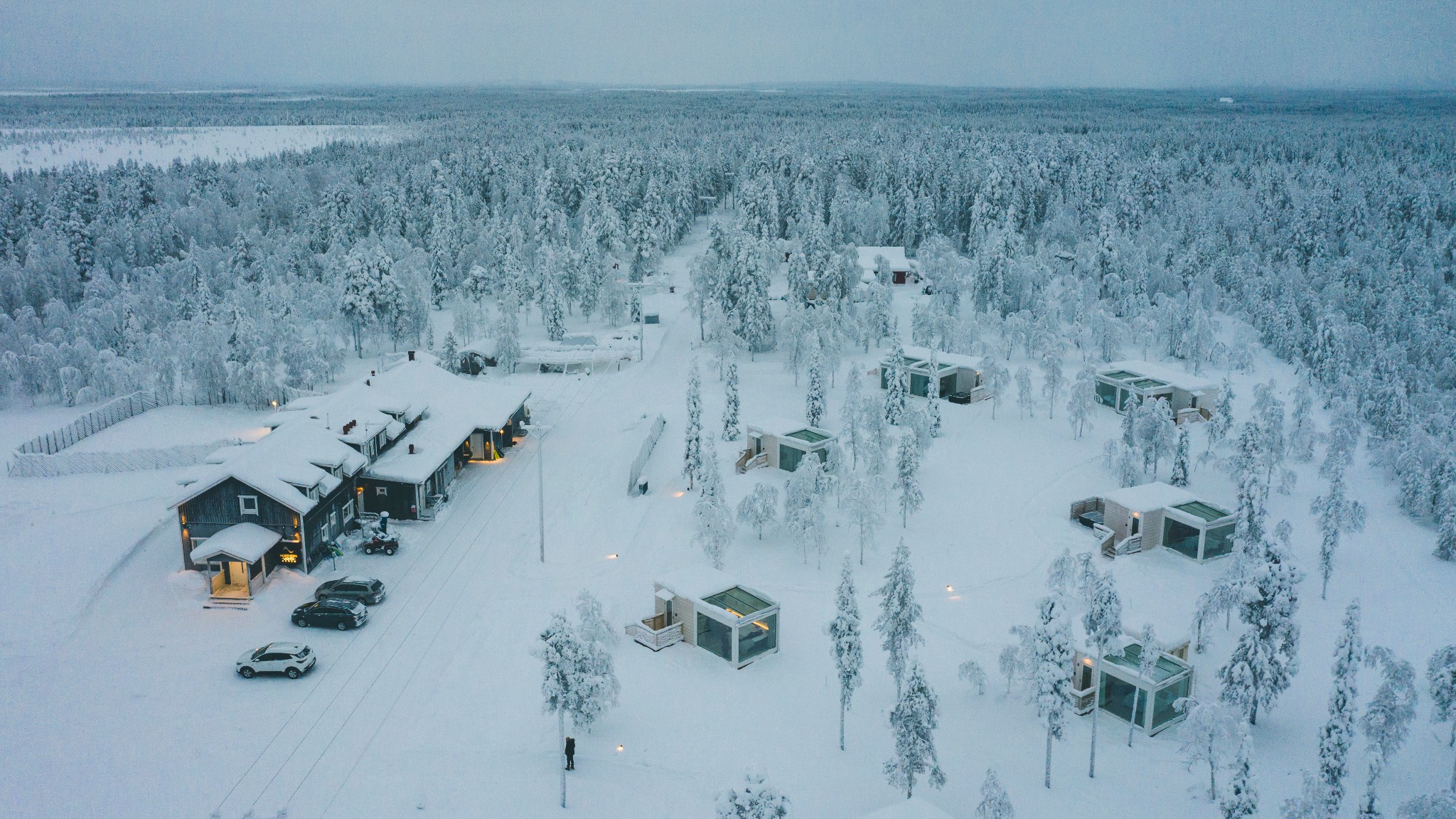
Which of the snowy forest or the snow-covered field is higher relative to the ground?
the snow-covered field

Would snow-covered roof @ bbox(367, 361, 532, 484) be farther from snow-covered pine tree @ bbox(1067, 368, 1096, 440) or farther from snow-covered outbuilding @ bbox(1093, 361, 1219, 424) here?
snow-covered outbuilding @ bbox(1093, 361, 1219, 424)

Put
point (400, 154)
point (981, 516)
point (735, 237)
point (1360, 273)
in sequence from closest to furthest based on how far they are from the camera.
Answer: point (981, 516) → point (735, 237) → point (1360, 273) → point (400, 154)

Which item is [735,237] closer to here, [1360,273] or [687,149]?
[1360,273]

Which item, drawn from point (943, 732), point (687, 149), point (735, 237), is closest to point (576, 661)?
point (943, 732)

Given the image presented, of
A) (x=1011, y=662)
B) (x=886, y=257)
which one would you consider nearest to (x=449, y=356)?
(x=1011, y=662)

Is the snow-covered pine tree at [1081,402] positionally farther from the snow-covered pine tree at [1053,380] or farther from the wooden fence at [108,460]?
the wooden fence at [108,460]

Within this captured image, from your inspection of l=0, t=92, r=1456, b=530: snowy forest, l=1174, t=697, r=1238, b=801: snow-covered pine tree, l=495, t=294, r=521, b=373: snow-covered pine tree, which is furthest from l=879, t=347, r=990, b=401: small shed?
l=1174, t=697, r=1238, b=801: snow-covered pine tree
